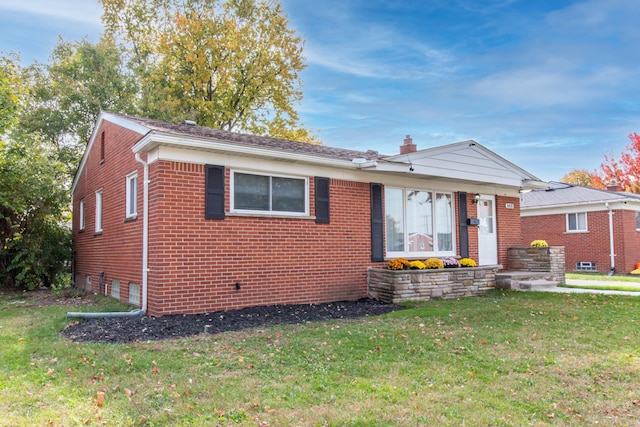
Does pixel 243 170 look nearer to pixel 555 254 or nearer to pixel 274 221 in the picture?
pixel 274 221

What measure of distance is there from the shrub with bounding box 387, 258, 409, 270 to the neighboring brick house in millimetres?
11012

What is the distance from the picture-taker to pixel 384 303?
945cm

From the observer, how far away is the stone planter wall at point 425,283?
9.39m

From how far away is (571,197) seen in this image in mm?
19781

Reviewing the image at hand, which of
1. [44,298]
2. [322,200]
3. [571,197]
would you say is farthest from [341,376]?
[571,197]

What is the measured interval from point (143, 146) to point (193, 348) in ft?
12.8

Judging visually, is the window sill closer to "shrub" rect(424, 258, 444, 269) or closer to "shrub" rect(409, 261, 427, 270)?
"shrub" rect(409, 261, 427, 270)

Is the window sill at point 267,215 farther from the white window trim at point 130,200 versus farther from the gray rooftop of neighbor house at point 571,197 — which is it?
the gray rooftop of neighbor house at point 571,197

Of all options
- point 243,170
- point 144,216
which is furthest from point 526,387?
point 144,216

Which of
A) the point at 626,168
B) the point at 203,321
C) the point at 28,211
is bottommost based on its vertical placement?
the point at 203,321

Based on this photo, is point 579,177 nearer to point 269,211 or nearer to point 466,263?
point 466,263

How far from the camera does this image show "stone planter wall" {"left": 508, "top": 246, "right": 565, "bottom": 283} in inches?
487

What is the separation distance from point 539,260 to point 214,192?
30.9ft

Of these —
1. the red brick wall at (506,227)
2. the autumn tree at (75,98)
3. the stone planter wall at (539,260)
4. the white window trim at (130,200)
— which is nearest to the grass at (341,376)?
the white window trim at (130,200)
